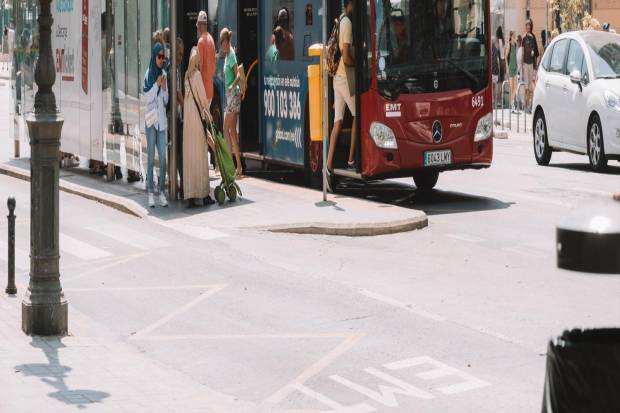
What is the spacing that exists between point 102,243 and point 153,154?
262cm

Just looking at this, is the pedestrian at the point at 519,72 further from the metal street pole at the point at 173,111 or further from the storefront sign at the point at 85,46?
the metal street pole at the point at 173,111

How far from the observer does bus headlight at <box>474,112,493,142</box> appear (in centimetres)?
1859

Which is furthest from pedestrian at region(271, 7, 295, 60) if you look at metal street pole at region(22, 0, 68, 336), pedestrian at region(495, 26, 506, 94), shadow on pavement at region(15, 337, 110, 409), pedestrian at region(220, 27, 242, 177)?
pedestrian at region(495, 26, 506, 94)

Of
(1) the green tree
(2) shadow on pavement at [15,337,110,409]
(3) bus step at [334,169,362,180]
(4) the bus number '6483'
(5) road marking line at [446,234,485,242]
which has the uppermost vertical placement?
(1) the green tree

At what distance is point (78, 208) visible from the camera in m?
19.3

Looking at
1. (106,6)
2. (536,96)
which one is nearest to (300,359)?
(106,6)

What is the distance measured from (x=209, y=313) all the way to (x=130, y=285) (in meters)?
1.71

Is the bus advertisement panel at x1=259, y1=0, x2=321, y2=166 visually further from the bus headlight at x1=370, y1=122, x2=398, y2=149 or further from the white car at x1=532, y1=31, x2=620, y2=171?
the white car at x1=532, y1=31, x2=620, y2=171

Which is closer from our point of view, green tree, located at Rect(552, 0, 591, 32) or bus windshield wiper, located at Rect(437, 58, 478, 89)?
bus windshield wiper, located at Rect(437, 58, 478, 89)

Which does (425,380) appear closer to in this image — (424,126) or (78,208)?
(424,126)

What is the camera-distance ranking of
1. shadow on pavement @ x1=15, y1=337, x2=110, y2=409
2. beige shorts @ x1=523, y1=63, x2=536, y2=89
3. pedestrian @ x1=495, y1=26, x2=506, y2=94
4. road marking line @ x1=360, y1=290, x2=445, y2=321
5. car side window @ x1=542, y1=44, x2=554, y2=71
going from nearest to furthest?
shadow on pavement @ x1=15, y1=337, x2=110, y2=409 → road marking line @ x1=360, y1=290, x2=445, y2=321 → car side window @ x1=542, y1=44, x2=554, y2=71 → beige shorts @ x1=523, y1=63, x2=536, y2=89 → pedestrian @ x1=495, y1=26, x2=506, y2=94

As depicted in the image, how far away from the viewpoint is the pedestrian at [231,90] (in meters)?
20.6

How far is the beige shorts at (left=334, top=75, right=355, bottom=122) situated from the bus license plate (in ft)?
3.42

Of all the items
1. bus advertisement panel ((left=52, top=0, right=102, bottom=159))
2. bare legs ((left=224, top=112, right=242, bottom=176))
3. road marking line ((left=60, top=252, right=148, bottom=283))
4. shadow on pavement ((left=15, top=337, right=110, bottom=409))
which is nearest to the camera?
shadow on pavement ((left=15, top=337, right=110, bottom=409))
